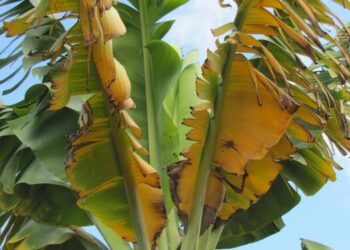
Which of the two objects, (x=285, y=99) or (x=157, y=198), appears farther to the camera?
(x=157, y=198)

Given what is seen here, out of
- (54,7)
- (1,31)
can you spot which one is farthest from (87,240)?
(54,7)

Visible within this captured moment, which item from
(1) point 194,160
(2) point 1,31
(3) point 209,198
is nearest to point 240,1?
(1) point 194,160

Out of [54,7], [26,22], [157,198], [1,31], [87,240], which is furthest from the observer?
[87,240]

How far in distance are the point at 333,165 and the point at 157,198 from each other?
0.90m

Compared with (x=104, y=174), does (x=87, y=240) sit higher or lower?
lower

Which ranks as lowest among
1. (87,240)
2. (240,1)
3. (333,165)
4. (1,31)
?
(87,240)

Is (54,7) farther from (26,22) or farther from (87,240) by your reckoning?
(87,240)

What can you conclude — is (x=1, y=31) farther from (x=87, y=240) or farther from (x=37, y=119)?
(x=87, y=240)

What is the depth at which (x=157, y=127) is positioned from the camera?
2703mm

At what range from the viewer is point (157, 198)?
235 cm

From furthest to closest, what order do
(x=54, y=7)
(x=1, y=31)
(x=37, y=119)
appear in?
(x=1, y=31), (x=37, y=119), (x=54, y=7)

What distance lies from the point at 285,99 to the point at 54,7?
89 centimetres

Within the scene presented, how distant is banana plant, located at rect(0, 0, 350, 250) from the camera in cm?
205

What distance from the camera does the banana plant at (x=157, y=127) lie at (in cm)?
205
